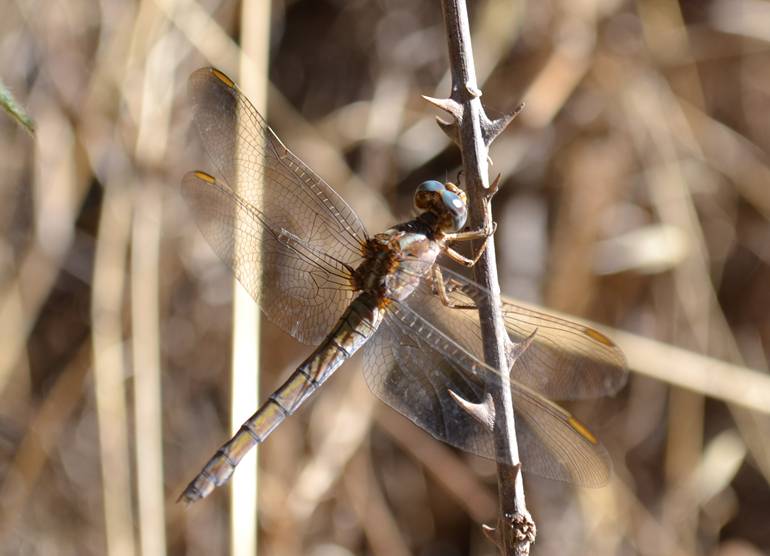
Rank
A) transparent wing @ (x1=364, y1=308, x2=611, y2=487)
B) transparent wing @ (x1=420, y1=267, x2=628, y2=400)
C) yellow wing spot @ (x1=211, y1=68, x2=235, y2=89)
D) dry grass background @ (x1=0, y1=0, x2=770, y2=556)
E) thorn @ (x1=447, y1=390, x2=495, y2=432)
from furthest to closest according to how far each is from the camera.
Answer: dry grass background @ (x1=0, y1=0, x2=770, y2=556) → yellow wing spot @ (x1=211, y1=68, x2=235, y2=89) → transparent wing @ (x1=420, y1=267, x2=628, y2=400) → transparent wing @ (x1=364, y1=308, x2=611, y2=487) → thorn @ (x1=447, y1=390, x2=495, y2=432)

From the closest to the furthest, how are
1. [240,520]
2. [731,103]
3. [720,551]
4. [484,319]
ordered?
[484,319], [240,520], [720,551], [731,103]

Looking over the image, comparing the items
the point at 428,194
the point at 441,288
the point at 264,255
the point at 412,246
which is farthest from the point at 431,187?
the point at 264,255

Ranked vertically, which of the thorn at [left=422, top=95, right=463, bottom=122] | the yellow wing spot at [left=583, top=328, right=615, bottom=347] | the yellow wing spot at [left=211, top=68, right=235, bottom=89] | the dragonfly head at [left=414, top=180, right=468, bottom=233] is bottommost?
the thorn at [left=422, top=95, right=463, bottom=122]

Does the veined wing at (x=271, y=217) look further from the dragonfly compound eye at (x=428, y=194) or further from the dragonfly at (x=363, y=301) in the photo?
the dragonfly compound eye at (x=428, y=194)

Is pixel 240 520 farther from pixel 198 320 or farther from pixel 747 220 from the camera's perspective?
pixel 747 220

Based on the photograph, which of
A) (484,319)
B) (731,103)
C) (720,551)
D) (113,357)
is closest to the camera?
(484,319)

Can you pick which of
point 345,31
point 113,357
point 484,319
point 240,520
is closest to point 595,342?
point 484,319

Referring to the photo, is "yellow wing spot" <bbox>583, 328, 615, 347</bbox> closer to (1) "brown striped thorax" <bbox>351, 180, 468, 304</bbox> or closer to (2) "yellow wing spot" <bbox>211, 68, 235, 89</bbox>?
(1) "brown striped thorax" <bbox>351, 180, 468, 304</bbox>

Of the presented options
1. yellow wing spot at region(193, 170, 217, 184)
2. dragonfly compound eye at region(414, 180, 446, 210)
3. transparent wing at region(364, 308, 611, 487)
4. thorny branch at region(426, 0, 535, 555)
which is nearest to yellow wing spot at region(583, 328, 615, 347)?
transparent wing at region(364, 308, 611, 487)
